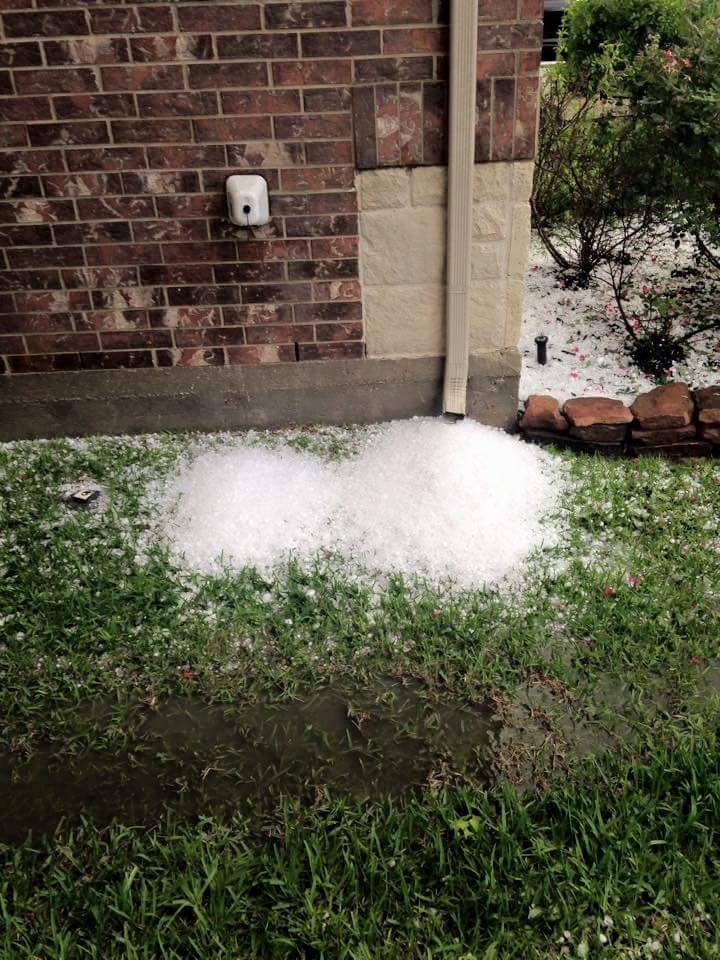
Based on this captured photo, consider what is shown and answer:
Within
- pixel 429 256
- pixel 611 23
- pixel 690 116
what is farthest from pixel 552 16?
pixel 429 256

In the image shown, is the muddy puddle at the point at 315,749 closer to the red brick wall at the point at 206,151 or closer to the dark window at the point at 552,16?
the red brick wall at the point at 206,151

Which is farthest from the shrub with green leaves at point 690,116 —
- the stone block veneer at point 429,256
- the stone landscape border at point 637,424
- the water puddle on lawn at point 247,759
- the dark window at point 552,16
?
the dark window at point 552,16

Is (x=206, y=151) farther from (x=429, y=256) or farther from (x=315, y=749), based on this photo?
(x=315, y=749)

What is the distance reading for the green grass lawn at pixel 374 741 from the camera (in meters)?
2.00

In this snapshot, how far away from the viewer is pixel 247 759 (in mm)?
2480

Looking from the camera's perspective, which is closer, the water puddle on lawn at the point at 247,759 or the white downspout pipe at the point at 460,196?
the water puddle on lawn at the point at 247,759

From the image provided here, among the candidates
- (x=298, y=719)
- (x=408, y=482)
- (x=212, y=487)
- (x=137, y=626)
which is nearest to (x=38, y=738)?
(x=137, y=626)

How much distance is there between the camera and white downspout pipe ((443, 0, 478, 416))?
10.4ft

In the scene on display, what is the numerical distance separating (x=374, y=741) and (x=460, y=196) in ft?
7.11

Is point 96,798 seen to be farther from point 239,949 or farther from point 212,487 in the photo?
point 212,487

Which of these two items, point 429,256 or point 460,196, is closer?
point 460,196

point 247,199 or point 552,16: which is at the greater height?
point 552,16

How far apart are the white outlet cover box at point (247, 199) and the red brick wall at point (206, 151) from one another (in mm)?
70

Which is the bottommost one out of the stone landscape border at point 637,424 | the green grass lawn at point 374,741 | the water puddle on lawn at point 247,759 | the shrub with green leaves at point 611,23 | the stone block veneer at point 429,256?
the water puddle on lawn at point 247,759
